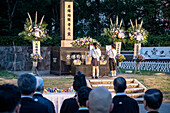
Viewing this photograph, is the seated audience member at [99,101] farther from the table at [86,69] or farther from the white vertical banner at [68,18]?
the white vertical banner at [68,18]

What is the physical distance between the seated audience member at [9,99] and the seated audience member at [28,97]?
0.71 metres

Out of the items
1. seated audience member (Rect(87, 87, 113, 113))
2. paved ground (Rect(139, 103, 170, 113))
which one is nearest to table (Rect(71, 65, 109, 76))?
paved ground (Rect(139, 103, 170, 113))

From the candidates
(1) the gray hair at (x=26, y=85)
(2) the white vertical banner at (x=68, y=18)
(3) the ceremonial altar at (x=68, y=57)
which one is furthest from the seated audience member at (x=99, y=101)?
(2) the white vertical banner at (x=68, y=18)

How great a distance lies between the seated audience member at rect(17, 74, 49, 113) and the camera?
3.55m

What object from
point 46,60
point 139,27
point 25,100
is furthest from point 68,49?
point 25,100

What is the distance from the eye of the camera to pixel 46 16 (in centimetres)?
2691

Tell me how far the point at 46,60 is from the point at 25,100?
17940 mm

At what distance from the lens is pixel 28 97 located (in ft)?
12.0

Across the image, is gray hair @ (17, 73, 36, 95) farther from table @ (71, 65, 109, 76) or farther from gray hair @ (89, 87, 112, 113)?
table @ (71, 65, 109, 76)

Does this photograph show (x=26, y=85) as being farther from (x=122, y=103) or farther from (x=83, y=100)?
(x=122, y=103)

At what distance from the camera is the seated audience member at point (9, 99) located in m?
2.69

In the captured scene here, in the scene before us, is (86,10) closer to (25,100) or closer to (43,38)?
(43,38)

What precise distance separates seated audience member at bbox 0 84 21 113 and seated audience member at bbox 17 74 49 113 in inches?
27.8

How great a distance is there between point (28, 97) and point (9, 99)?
3.09ft
